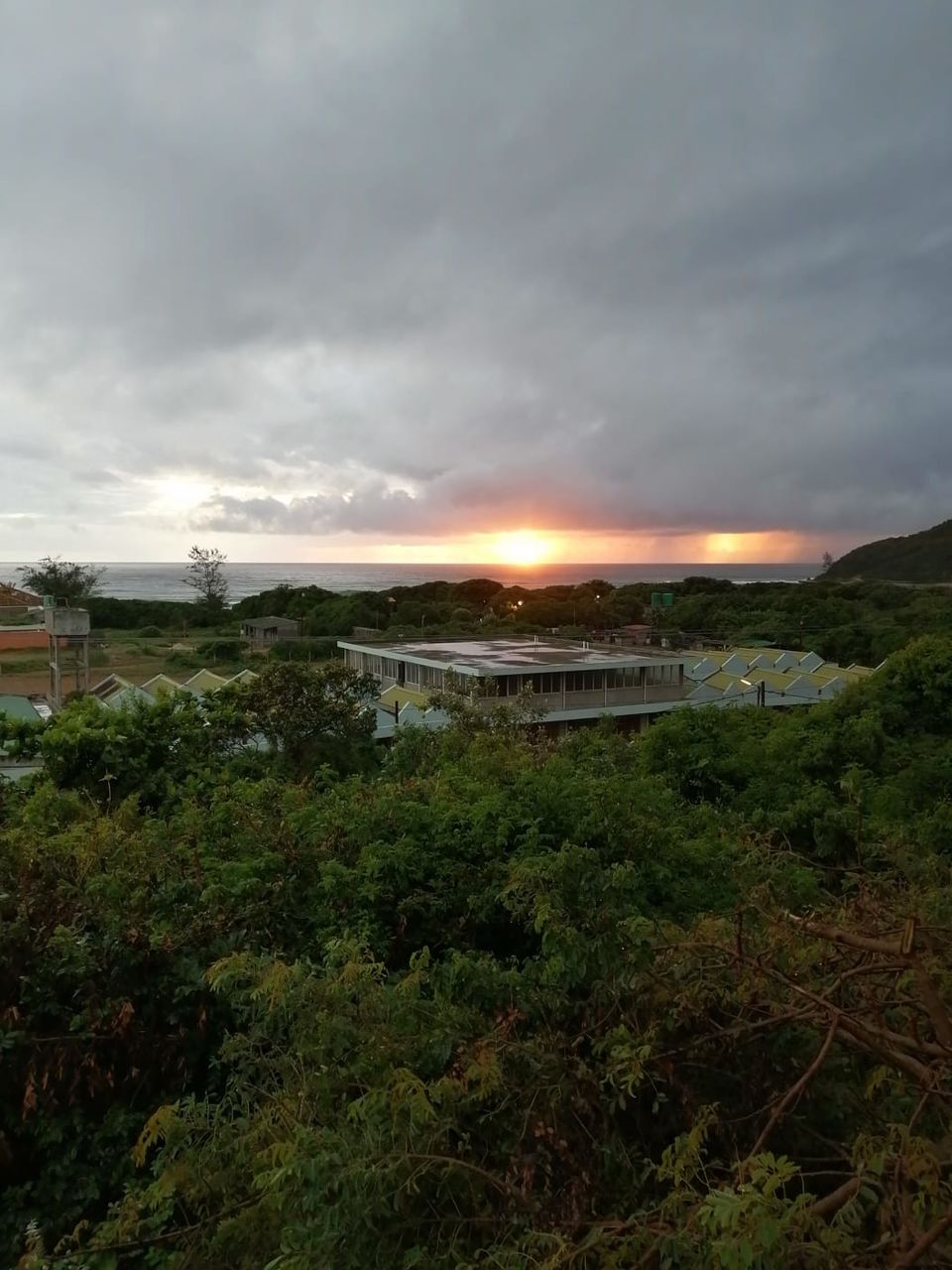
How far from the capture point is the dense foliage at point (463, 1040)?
63.3 inches

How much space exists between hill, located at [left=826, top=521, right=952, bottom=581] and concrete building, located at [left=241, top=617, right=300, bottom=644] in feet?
145

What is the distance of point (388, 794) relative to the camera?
454 cm

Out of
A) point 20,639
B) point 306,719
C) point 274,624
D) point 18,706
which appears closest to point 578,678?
point 306,719

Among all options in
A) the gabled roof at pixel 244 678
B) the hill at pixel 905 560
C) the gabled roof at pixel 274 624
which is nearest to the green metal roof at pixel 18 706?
the gabled roof at pixel 244 678

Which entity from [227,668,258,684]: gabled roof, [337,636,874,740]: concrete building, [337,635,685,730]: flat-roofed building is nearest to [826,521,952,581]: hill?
[337,636,874,740]: concrete building

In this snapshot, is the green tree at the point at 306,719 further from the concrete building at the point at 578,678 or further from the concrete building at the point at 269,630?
the concrete building at the point at 269,630

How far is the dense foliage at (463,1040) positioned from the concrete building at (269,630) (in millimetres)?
36692

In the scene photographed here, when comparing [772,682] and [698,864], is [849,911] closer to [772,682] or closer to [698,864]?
[698,864]

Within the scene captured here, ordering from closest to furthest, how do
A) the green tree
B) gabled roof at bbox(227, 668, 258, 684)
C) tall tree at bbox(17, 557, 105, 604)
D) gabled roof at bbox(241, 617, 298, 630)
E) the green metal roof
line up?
the green tree
gabled roof at bbox(227, 668, 258, 684)
the green metal roof
gabled roof at bbox(241, 617, 298, 630)
tall tree at bbox(17, 557, 105, 604)

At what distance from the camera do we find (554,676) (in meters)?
19.8

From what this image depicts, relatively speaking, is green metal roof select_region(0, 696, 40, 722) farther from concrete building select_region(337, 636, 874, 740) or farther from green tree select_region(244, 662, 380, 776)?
concrete building select_region(337, 636, 874, 740)

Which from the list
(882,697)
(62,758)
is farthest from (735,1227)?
(882,697)

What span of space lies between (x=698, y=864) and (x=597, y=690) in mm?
16002

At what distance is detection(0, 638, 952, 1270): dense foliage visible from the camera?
1.61m
